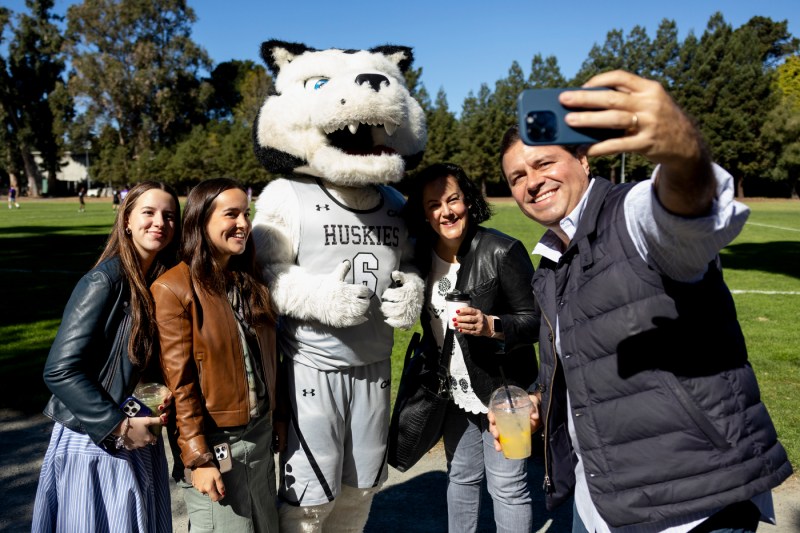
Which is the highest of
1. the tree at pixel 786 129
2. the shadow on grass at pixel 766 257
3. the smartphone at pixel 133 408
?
the tree at pixel 786 129

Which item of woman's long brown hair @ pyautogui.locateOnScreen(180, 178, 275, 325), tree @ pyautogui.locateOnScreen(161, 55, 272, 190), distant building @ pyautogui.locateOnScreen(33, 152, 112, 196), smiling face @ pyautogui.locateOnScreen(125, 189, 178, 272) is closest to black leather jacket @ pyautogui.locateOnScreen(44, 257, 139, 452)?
smiling face @ pyautogui.locateOnScreen(125, 189, 178, 272)

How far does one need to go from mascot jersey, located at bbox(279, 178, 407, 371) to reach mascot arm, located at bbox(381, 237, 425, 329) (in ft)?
0.26

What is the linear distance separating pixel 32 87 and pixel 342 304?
6089cm

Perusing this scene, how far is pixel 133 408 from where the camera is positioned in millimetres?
2436

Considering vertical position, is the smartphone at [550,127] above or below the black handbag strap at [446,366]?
above

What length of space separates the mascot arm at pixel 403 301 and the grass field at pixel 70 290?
5.42ft

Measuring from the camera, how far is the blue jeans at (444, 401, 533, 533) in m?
3.00

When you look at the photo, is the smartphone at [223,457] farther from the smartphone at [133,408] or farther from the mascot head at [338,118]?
the mascot head at [338,118]

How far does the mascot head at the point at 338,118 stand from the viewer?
293 cm

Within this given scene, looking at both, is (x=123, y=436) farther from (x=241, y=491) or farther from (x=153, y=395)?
(x=241, y=491)

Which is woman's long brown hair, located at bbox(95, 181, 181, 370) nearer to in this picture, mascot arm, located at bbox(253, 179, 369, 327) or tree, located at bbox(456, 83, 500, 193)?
mascot arm, located at bbox(253, 179, 369, 327)

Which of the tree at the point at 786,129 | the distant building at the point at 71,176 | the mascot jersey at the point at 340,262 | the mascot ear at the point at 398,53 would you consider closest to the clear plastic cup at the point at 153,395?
the mascot jersey at the point at 340,262

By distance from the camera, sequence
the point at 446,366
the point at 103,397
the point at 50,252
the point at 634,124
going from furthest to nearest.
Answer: the point at 50,252
the point at 446,366
the point at 103,397
the point at 634,124

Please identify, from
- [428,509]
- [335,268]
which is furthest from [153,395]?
[428,509]
